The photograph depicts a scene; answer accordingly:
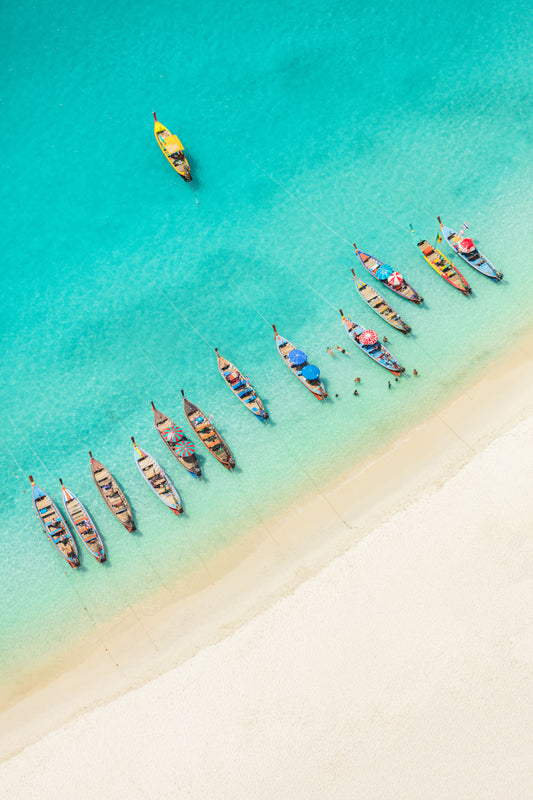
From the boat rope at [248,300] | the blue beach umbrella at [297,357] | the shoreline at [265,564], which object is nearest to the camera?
the shoreline at [265,564]

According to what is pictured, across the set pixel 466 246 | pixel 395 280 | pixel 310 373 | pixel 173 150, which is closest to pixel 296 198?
pixel 173 150

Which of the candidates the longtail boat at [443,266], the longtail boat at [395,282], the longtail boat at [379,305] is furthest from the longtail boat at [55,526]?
the longtail boat at [443,266]

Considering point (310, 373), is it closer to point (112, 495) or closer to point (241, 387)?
point (241, 387)

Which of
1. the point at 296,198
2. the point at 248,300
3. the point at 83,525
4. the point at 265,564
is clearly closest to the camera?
the point at 265,564

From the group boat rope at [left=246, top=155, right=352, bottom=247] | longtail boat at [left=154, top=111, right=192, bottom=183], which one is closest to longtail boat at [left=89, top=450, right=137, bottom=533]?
boat rope at [left=246, top=155, right=352, bottom=247]

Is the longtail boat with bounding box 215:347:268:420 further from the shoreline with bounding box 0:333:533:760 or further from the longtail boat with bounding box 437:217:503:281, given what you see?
the longtail boat with bounding box 437:217:503:281

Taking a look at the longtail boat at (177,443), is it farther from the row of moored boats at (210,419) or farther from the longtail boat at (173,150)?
the longtail boat at (173,150)

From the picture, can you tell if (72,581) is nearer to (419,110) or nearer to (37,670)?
(37,670)
